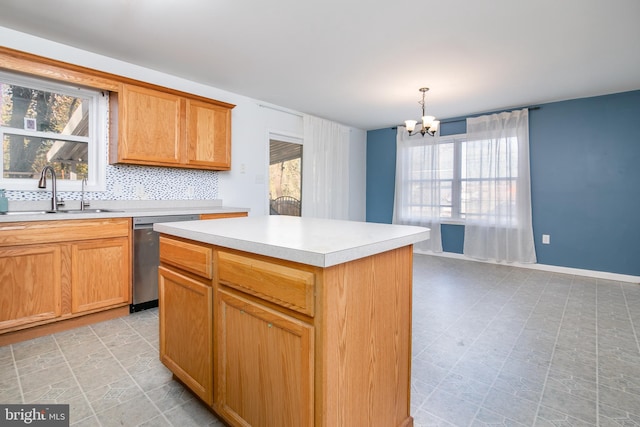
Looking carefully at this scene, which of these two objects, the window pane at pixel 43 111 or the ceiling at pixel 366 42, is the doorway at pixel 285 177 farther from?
the window pane at pixel 43 111

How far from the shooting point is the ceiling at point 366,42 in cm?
218

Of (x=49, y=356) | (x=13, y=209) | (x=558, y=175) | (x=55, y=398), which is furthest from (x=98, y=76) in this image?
(x=558, y=175)

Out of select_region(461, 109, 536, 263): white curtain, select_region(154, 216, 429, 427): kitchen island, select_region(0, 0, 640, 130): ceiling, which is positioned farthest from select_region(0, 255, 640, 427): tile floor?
select_region(0, 0, 640, 130): ceiling

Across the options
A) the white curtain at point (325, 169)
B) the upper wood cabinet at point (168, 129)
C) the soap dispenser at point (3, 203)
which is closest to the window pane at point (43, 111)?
the upper wood cabinet at point (168, 129)

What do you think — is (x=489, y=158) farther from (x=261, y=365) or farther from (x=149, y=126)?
(x=261, y=365)

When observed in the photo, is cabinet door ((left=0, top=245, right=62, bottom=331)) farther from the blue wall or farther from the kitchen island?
the blue wall

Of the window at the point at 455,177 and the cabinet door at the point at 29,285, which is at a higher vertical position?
the window at the point at 455,177

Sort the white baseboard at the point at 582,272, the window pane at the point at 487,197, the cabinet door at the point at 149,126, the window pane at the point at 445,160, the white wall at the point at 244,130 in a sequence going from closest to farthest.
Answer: the cabinet door at the point at 149,126 < the white wall at the point at 244,130 < the white baseboard at the point at 582,272 < the window pane at the point at 487,197 < the window pane at the point at 445,160

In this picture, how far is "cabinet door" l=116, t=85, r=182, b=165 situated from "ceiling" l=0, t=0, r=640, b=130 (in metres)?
0.40

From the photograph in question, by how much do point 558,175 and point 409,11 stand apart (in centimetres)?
349

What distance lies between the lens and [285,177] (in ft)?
15.9

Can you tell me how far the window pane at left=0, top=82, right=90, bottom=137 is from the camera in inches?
101

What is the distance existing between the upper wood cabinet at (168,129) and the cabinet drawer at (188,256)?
5.59ft

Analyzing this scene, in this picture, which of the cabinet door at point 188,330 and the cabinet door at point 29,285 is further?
the cabinet door at point 29,285
